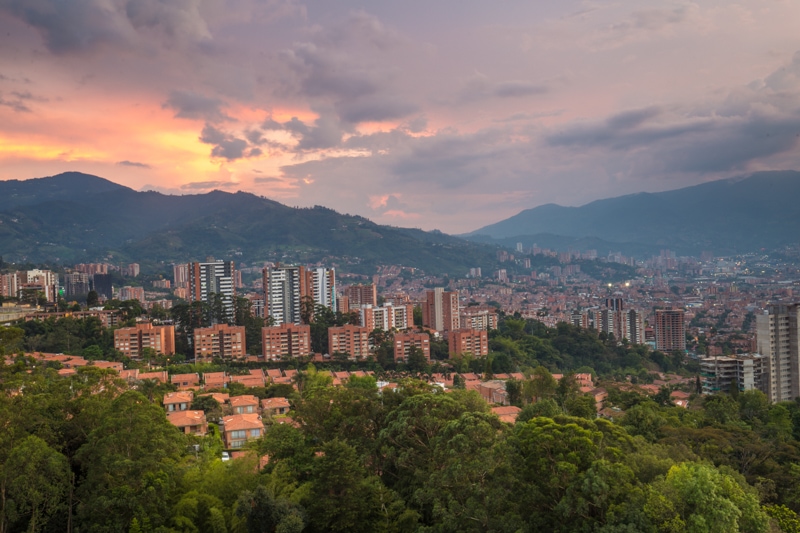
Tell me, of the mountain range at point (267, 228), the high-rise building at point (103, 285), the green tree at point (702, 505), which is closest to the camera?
the green tree at point (702, 505)

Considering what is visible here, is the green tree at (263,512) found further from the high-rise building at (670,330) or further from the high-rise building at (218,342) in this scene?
the high-rise building at (670,330)

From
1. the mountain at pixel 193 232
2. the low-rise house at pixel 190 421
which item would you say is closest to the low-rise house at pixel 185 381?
the low-rise house at pixel 190 421

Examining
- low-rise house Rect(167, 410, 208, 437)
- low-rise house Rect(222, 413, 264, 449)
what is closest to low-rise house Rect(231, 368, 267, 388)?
low-rise house Rect(167, 410, 208, 437)

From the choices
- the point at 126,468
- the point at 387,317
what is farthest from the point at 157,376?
the point at 387,317

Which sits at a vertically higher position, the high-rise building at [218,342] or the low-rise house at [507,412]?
the high-rise building at [218,342]

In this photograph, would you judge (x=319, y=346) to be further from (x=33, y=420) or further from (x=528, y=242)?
(x=528, y=242)

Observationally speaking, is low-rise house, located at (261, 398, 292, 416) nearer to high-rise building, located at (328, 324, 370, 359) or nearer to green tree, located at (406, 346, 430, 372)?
green tree, located at (406, 346, 430, 372)
